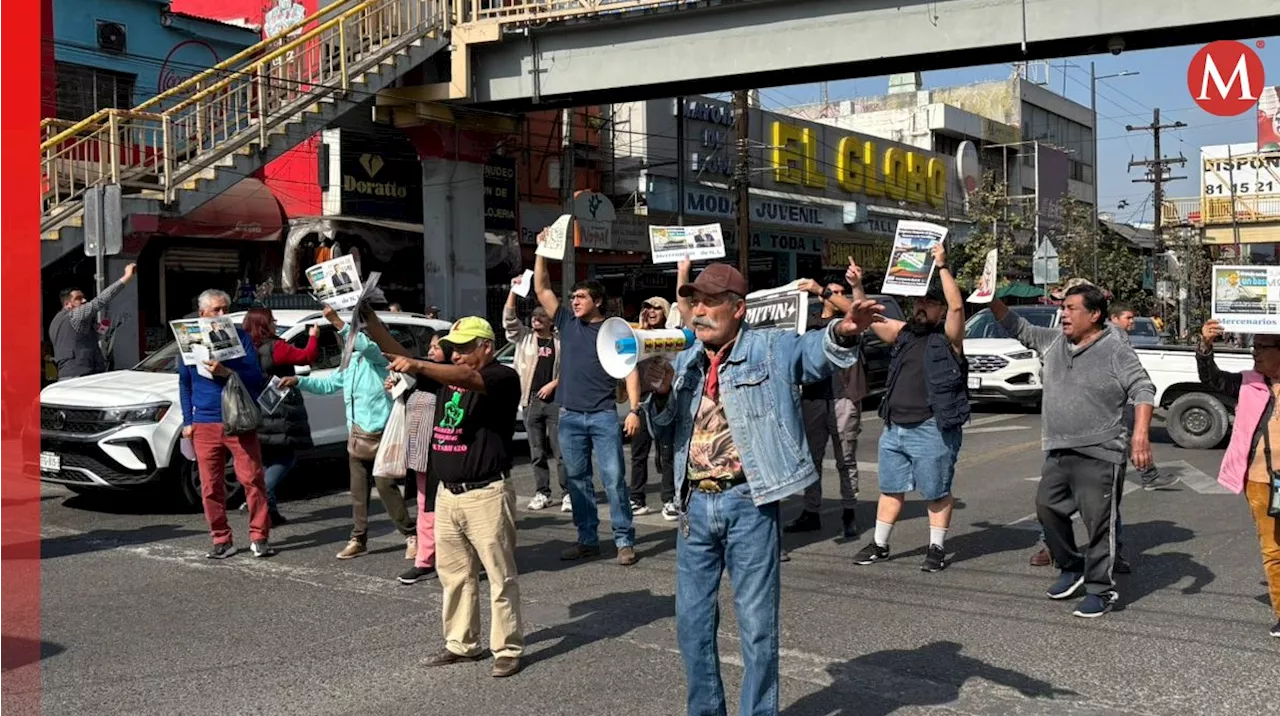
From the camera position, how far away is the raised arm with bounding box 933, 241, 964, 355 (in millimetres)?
6414

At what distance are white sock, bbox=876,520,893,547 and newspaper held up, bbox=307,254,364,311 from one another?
3.85 m

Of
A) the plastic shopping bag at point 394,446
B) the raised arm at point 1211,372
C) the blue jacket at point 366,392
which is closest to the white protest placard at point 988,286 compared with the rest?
the raised arm at point 1211,372

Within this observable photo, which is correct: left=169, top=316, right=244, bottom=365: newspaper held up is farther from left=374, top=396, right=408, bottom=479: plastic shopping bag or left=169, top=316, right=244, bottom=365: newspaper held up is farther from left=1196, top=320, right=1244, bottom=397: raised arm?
left=1196, top=320, right=1244, bottom=397: raised arm

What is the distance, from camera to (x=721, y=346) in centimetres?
460

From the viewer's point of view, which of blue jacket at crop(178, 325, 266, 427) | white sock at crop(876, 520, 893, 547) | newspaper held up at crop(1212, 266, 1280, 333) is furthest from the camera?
blue jacket at crop(178, 325, 266, 427)

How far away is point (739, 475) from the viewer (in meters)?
4.52

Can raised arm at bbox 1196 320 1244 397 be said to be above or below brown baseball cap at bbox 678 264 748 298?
below

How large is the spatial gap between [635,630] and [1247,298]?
12.4 feet

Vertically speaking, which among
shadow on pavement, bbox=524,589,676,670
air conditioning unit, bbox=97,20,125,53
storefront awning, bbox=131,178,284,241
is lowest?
shadow on pavement, bbox=524,589,676,670

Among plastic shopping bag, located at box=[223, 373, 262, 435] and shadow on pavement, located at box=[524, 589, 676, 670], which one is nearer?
shadow on pavement, located at box=[524, 589, 676, 670]

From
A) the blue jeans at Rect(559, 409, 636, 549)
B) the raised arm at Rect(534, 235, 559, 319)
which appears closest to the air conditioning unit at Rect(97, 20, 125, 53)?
the raised arm at Rect(534, 235, 559, 319)

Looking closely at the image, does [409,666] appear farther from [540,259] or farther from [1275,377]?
[1275,377]

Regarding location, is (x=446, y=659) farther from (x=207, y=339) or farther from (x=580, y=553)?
(x=207, y=339)

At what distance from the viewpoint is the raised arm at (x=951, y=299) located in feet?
21.0
